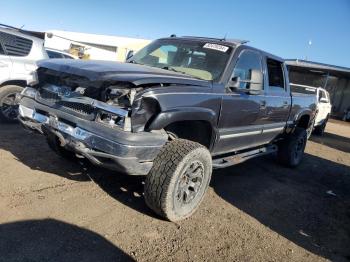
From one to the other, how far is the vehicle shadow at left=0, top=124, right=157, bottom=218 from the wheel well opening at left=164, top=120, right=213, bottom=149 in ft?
3.03

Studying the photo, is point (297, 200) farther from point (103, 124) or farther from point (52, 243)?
point (52, 243)

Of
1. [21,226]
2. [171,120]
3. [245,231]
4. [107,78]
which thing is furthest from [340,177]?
[21,226]

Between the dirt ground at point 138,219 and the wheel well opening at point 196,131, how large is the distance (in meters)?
0.84

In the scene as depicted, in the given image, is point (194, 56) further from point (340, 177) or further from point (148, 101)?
point (340, 177)

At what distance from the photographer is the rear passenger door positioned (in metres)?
6.16

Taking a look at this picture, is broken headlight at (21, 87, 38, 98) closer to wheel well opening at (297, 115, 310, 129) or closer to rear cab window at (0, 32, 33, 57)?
rear cab window at (0, 32, 33, 57)

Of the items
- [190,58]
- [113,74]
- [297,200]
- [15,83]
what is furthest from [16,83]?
[297,200]

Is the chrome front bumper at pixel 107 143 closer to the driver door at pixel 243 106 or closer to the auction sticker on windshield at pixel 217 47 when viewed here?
the driver door at pixel 243 106

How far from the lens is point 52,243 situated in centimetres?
340

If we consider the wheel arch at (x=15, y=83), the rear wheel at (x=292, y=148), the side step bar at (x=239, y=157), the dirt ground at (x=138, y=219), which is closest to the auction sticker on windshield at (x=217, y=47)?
the side step bar at (x=239, y=157)

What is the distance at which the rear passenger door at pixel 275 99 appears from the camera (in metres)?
6.16

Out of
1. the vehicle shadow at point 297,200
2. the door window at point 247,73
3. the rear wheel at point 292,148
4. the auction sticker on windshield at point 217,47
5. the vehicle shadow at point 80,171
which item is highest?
the auction sticker on windshield at point 217,47

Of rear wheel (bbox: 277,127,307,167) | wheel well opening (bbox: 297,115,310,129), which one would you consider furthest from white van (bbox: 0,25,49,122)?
wheel well opening (bbox: 297,115,310,129)

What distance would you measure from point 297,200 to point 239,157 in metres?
1.09
